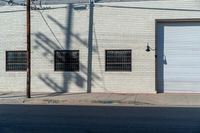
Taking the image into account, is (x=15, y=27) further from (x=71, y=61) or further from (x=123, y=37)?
(x=123, y=37)

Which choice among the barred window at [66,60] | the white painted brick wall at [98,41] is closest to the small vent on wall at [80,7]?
the white painted brick wall at [98,41]

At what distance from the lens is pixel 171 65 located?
1109 inches

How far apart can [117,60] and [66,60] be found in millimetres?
2801

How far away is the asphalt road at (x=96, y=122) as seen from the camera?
13820mm

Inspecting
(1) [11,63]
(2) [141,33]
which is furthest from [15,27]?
(2) [141,33]

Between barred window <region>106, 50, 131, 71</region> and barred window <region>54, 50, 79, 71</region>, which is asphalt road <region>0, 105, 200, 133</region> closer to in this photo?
barred window <region>106, 50, 131, 71</region>

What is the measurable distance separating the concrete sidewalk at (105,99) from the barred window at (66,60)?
1.88 m

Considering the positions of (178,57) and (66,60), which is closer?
(178,57)

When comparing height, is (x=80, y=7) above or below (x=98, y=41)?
above

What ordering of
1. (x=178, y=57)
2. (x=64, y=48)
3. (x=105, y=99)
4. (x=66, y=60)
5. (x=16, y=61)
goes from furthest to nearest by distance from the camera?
(x=16, y=61)
(x=66, y=60)
(x=64, y=48)
(x=178, y=57)
(x=105, y=99)

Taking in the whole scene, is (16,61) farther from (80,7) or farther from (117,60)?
(117,60)

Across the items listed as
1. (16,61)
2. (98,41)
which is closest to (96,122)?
(98,41)

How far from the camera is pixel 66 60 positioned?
29.4 m

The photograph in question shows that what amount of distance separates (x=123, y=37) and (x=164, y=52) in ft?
7.35
